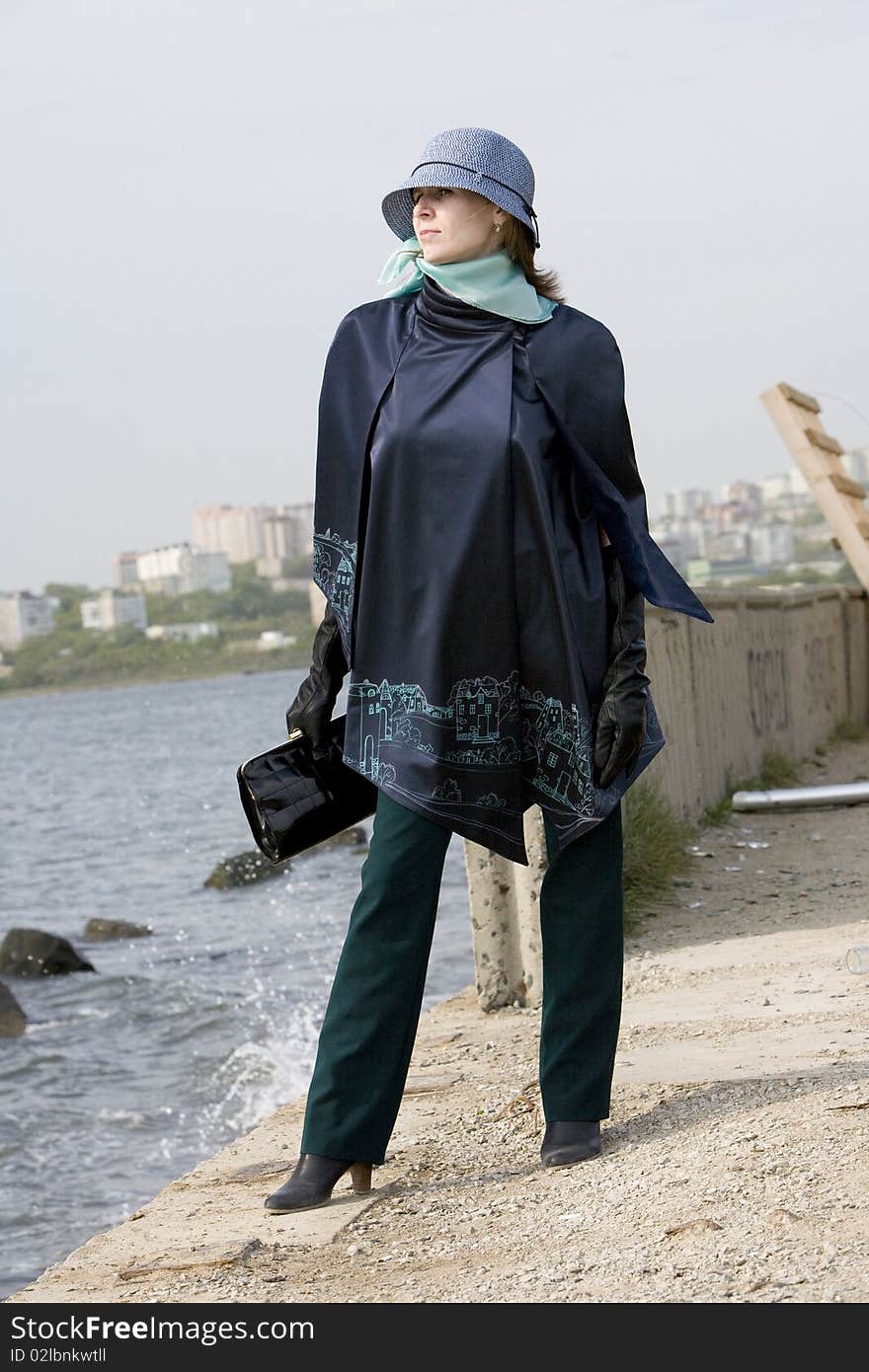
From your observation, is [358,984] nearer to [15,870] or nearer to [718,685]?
[718,685]

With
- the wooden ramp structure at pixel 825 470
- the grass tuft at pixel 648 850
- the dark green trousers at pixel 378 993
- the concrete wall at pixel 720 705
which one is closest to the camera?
the dark green trousers at pixel 378 993

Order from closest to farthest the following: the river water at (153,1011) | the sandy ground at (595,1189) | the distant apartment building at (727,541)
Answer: the sandy ground at (595,1189)
the river water at (153,1011)
the distant apartment building at (727,541)

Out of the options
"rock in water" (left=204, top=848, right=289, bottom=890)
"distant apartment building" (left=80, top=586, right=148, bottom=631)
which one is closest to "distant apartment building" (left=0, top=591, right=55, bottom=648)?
"distant apartment building" (left=80, top=586, right=148, bottom=631)

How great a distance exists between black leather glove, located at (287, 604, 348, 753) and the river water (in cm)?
314

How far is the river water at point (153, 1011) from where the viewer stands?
23.4ft

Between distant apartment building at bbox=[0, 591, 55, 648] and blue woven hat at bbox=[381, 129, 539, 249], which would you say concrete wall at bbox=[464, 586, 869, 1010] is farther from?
distant apartment building at bbox=[0, 591, 55, 648]

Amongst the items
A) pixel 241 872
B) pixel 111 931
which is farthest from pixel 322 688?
pixel 241 872

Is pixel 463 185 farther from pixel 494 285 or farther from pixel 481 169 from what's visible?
pixel 494 285

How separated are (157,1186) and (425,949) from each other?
3.95 meters

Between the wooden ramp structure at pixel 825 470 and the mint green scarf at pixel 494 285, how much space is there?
7.46m

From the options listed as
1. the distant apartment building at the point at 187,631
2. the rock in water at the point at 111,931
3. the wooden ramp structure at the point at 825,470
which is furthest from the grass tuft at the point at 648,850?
the distant apartment building at the point at 187,631

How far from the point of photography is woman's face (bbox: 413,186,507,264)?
348cm

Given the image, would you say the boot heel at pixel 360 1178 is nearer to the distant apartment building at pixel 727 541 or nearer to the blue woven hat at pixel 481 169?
the blue woven hat at pixel 481 169
